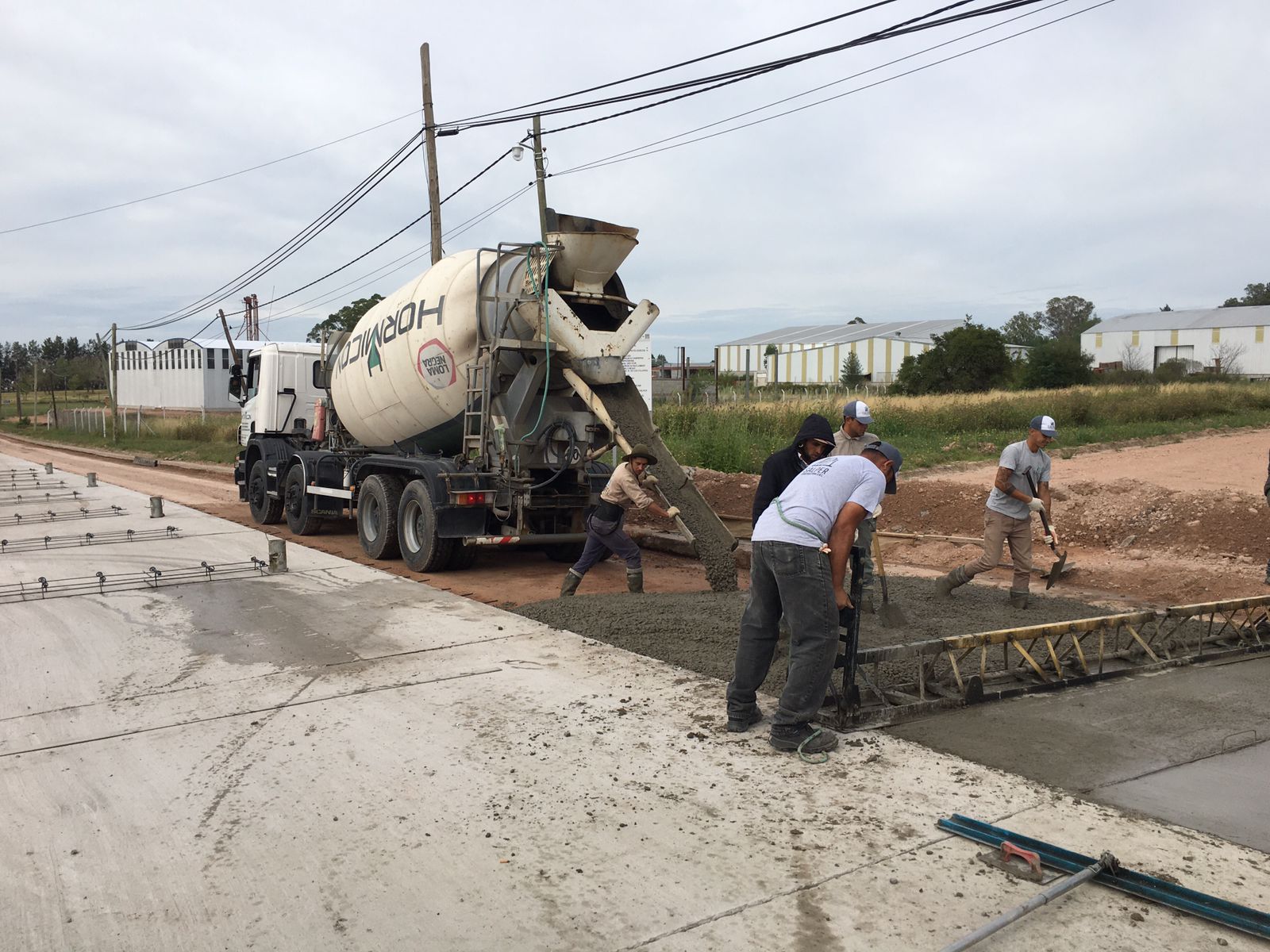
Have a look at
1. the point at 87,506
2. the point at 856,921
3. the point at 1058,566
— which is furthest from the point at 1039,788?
the point at 87,506

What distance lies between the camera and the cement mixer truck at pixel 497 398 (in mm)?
9945

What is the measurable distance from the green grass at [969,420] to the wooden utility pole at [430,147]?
588 centimetres

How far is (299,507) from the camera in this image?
48.0ft

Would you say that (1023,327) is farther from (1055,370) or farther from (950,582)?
(950,582)

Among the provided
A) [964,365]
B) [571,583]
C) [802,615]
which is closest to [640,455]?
[571,583]

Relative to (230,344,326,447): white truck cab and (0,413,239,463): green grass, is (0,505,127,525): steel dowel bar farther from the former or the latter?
(0,413,239,463): green grass

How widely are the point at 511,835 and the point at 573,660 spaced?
2872mm

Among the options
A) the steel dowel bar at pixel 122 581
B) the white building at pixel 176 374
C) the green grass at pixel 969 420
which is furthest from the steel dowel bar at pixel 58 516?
the white building at pixel 176 374

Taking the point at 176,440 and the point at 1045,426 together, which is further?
the point at 176,440

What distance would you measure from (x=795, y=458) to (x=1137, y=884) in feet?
11.6

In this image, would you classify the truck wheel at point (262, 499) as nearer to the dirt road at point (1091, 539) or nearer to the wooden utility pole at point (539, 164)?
the dirt road at point (1091, 539)

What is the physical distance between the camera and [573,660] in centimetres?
707

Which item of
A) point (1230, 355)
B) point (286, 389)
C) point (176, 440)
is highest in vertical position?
point (1230, 355)

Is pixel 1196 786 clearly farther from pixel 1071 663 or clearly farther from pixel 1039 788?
Answer: pixel 1071 663
